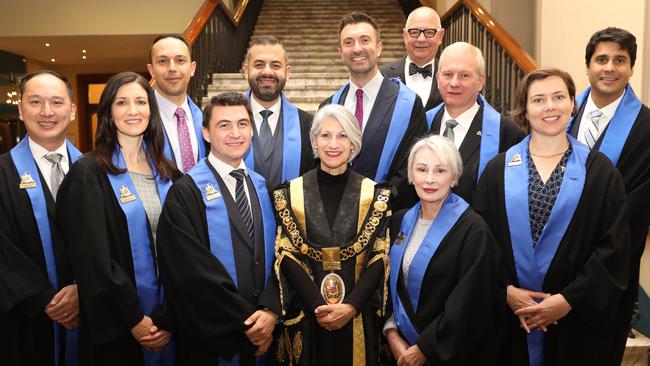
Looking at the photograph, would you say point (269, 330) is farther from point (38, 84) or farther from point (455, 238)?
point (38, 84)

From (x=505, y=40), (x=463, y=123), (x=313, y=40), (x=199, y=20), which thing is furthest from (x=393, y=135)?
(x=313, y=40)

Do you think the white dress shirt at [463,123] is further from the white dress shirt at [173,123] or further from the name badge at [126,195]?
the name badge at [126,195]

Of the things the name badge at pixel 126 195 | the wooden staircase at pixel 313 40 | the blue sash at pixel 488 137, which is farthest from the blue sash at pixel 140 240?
the wooden staircase at pixel 313 40

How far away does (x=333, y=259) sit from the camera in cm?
275

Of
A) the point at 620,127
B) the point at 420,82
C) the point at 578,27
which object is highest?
the point at 578,27

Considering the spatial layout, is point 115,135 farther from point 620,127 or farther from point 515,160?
point 620,127

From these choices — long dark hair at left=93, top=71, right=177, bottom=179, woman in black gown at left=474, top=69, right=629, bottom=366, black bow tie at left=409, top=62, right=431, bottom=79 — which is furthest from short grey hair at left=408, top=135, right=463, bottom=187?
black bow tie at left=409, top=62, right=431, bottom=79

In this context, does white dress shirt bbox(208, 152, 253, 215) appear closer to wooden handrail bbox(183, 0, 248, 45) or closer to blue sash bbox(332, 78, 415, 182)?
blue sash bbox(332, 78, 415, 182)

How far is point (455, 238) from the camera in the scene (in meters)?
2.67

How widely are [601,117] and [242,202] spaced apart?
6.26 feet

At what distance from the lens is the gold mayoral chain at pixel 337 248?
2742 millimetres

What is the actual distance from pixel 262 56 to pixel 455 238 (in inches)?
61.6

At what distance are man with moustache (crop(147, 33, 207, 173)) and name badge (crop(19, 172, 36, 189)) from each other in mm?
742

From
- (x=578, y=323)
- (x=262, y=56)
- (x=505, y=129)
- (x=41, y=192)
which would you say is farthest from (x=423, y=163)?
(x=41, y=192)
